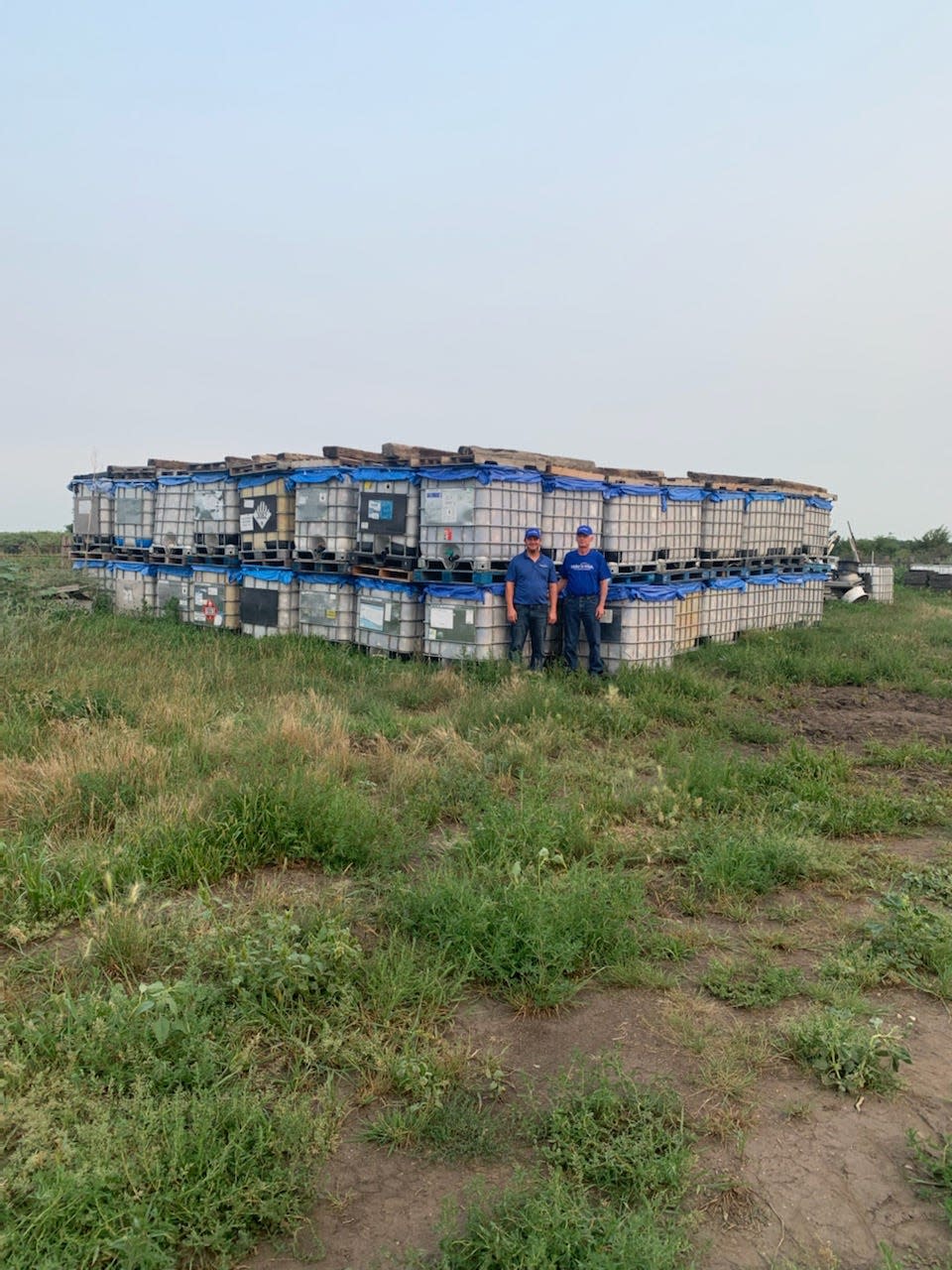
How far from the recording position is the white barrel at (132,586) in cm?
1509

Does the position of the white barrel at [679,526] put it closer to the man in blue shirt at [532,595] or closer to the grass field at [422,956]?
the man in blue shirt at [532,595]

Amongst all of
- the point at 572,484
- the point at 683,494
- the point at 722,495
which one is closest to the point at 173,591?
the point at 572,484

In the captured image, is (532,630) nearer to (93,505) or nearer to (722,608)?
(722,608)

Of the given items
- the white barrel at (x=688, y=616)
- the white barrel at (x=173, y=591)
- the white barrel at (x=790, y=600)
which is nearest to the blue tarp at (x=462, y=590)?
the white barrel at (x=688, y=616)

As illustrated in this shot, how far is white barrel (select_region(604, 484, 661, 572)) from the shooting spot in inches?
455

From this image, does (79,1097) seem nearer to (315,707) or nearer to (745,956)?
(745,956)

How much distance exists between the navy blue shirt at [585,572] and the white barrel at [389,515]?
1.88m

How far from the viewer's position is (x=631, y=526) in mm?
11727

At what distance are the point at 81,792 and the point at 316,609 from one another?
22.4 ft

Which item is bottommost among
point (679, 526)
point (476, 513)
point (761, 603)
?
point (761, 603)

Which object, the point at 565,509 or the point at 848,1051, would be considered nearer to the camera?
the point at 848,1051

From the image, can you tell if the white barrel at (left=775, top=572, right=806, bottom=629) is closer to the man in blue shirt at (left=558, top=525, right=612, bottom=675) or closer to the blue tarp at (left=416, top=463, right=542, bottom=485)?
the man in blue shirt at (left=558, top=525, right=612, bottom=675)

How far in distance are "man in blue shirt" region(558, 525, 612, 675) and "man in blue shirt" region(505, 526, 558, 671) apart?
0.28 meters

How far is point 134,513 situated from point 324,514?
212 inches
